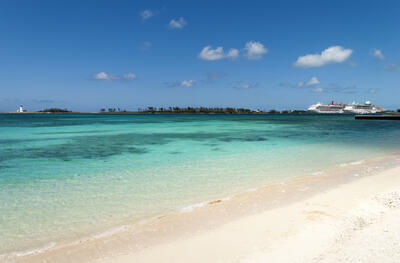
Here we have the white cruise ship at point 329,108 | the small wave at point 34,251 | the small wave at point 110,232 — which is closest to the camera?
the small wave at point 34,251

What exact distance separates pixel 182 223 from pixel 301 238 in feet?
6.30

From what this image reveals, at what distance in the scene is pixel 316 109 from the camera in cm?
16112

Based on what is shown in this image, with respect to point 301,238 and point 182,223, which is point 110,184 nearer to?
point 182,223

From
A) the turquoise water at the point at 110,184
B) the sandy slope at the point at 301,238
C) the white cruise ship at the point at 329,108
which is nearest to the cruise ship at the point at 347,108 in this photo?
the white cruise ship at the point at 329,108

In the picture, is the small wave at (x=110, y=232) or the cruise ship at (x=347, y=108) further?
the cruise ship at (x=347, y=108)

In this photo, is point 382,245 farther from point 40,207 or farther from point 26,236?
point 40,207

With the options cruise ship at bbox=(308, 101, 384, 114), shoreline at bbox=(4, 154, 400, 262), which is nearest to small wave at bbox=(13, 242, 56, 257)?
shoreline at bbox=(4, 154, 400, 262)

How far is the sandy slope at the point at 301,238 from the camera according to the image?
3.03m

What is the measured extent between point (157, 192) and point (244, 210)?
232 cm

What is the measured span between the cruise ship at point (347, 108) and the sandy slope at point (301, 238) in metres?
163

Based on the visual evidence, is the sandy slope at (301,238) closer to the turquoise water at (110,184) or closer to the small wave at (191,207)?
the small wave at (191,207)

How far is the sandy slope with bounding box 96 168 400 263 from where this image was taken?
3029 millimetres

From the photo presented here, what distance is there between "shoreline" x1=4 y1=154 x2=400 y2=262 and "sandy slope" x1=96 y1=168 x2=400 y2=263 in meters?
0.17

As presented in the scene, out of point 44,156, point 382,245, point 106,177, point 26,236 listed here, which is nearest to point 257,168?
point 106,177
